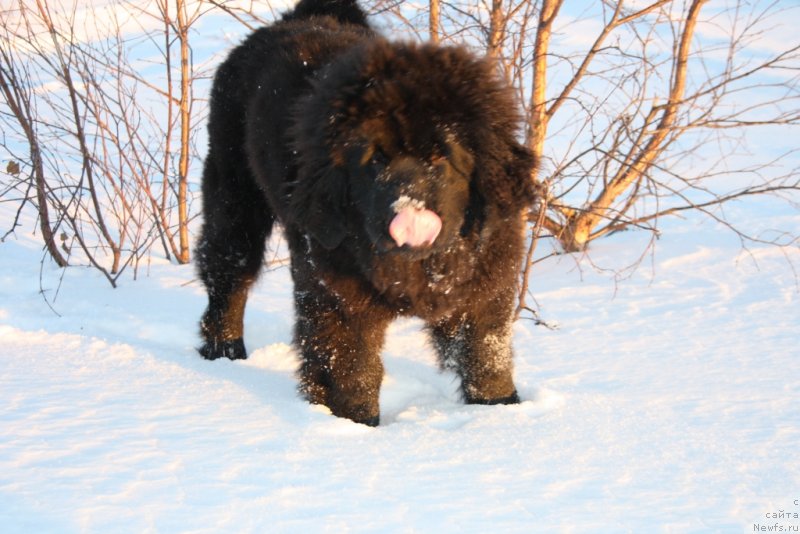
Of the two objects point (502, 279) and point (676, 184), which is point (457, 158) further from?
point (676, 184)

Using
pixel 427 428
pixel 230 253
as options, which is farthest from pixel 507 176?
pixel 230 253

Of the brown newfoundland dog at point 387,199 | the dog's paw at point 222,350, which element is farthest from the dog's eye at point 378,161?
the dog's paw at point 222,350

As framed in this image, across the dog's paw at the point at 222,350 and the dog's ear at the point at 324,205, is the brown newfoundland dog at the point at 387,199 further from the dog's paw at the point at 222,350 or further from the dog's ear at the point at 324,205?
the dog's paw at the point at 222,350

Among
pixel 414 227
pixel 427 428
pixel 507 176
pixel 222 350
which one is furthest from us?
pixel 222 350

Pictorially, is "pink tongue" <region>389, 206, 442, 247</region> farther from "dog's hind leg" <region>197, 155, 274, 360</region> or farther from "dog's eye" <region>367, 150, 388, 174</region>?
"dog's hind leg" <region>197, 155, 274, 360</region>

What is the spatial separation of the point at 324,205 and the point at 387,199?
317 millimetres

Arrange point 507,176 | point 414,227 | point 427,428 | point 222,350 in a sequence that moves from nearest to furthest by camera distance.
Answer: point 414,227
point 507,176
point 427,428
point 222,350

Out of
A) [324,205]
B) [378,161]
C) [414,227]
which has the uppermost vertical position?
[378,161]

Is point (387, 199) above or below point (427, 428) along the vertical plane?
above

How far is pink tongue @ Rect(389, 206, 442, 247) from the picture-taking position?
2.30m

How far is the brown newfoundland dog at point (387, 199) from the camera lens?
238cm

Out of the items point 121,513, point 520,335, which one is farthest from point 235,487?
point 520,335

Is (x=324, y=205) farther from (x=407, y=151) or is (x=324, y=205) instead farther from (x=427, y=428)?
(x=427, y=428)

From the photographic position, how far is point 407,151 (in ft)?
7.77
